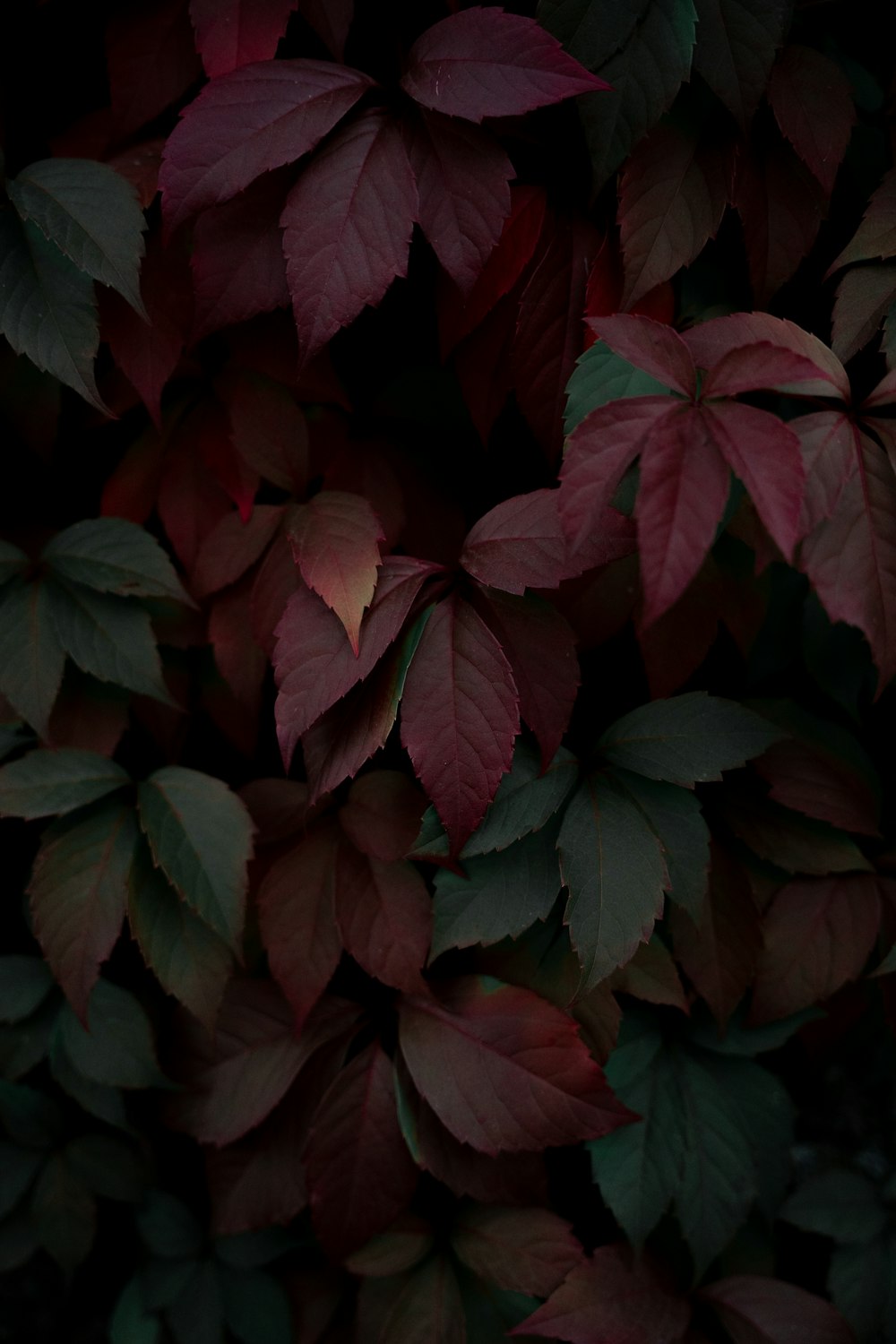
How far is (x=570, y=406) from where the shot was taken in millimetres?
887

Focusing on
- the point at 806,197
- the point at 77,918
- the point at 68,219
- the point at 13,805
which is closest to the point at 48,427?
the point at 68,219

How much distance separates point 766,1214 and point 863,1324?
0.52 ft

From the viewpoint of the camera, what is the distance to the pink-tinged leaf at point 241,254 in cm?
93

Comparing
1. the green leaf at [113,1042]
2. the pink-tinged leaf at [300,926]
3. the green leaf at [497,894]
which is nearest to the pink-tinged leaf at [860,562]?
the green leaf at [497,894]

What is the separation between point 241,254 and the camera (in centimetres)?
94

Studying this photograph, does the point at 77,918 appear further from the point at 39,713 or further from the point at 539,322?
the point at 539,322

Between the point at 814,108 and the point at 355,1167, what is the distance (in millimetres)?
1235

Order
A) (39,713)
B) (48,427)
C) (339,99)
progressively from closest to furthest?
(339,99)
(39,713)
(48,427)

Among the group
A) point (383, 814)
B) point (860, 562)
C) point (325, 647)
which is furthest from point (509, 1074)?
point (860, 562)

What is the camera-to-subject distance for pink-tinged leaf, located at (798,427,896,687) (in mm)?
816

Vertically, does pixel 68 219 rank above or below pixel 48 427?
above

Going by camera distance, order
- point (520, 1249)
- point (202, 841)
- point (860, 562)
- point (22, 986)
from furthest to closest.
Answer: point (22, 986) < point (520, 1249) < point (202, 841) < point (860, 562)

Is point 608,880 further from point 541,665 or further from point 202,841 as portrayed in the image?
point 202,841

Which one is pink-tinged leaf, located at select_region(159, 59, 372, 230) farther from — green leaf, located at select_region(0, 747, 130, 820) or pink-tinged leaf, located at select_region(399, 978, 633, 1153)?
pink-tinged leaf, located at select_region(399, 978, 633, 1153)
